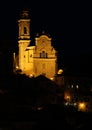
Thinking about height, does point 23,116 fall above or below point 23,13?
below

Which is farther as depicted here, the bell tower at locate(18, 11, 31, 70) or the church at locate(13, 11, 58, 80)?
the bell tower at locate(18, 11, 31, 70)

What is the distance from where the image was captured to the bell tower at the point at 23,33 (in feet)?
188

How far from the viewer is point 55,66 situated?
5644 cm

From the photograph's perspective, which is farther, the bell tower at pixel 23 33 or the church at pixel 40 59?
the bell tower at pixel 23 33

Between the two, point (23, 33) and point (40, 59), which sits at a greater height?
point (23, 33)

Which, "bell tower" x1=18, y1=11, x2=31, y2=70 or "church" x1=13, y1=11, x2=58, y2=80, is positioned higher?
"bell tower" x1=18, y1=11, x2=31, y2=70

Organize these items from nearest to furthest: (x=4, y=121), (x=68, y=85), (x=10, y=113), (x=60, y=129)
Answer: (x=60, y=129) < (x=4, y=121) < (x=10, y=113) < (x=68, y=85)

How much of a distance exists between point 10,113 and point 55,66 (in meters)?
28.7

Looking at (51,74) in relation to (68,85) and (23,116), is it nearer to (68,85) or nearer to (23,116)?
(68,85)

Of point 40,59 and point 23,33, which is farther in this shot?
point 23,33

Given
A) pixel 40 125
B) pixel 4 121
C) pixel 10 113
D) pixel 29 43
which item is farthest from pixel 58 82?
pixel 40 125

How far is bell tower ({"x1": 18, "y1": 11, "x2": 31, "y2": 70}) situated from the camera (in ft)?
188

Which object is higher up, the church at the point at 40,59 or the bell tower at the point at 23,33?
the bell tower at the point at 23,33

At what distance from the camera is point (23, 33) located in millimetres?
58000
